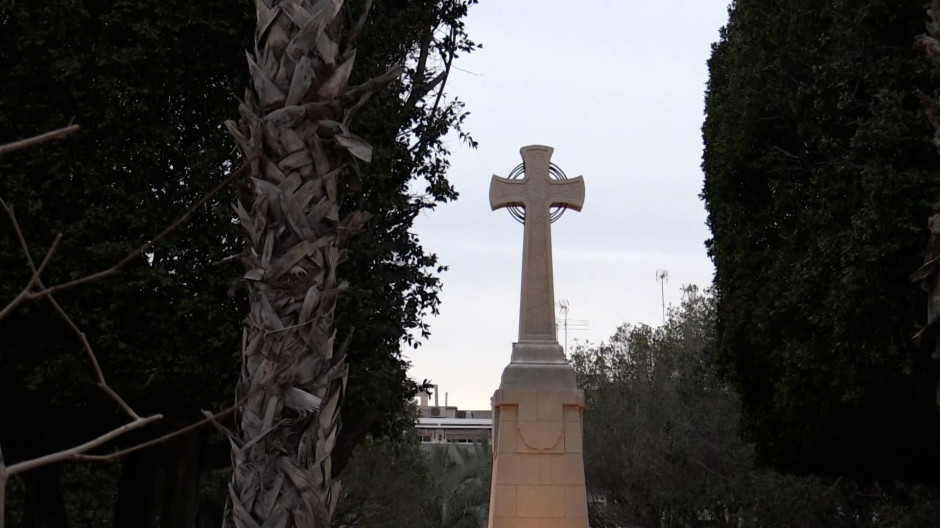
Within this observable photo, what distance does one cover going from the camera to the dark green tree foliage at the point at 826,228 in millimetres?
14266

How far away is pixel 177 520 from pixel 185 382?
318 cm

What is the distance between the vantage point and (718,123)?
20.7m

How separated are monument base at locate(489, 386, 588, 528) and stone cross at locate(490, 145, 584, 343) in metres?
0.72

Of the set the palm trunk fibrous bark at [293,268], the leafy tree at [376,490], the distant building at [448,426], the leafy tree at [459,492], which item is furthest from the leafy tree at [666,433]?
the distant building at [448,426]

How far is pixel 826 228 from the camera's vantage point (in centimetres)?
1583

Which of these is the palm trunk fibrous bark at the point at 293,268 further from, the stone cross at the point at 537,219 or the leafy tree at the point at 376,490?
the leafy tree at the point at 376,490

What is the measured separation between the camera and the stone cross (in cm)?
1634

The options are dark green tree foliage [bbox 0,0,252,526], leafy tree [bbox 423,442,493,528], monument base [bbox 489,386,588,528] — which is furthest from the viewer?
leafy tree [bbox 423,442,493,528]

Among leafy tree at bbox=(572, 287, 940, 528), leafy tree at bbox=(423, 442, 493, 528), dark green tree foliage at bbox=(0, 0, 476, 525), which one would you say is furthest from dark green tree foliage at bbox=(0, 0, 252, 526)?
leafy tree at bbox=(423, 442, 493, 528)

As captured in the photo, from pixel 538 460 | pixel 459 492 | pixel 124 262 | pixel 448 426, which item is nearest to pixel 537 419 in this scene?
pixel 538 460

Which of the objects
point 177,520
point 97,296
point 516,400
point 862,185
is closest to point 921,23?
point 862,185

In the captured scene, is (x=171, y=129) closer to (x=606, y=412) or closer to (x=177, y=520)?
(x=177, y=520)

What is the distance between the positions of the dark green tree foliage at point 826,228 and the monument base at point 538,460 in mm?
3264

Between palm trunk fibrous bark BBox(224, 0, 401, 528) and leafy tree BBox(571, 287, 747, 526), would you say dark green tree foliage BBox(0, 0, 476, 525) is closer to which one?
palm trunk fibrous bark BBox(224, 0, 401, 528)
